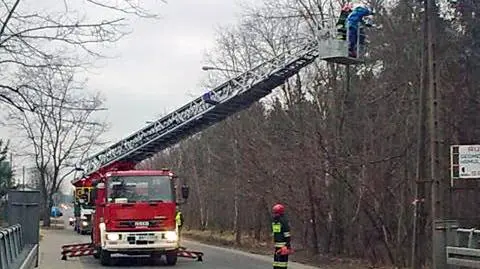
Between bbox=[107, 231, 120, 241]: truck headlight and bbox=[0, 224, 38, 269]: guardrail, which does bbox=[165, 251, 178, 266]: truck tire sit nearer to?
bbox=[107, 231, 120, 241]: truck headlight

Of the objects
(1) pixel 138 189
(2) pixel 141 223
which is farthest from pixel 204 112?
(2) pixel 141 223

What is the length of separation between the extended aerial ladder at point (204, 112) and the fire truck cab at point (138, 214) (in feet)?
9.48

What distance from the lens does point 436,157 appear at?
58.4 feet

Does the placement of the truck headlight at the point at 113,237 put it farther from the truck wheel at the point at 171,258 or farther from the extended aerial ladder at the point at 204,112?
the extended aerial ladder at the point at 204,112

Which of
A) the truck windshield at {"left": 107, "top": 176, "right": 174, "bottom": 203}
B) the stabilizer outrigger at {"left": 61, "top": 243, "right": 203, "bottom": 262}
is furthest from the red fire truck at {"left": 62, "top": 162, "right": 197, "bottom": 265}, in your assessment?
the stabilizer outrigger at {"left": 61, "top": 243, "right": 203, "bottom": 262}

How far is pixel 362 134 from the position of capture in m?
27.7

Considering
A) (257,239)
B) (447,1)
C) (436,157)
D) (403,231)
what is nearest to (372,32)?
(447,1)

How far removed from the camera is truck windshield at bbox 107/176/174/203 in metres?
24.7

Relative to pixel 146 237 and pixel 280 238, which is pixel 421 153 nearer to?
pixel 280 238

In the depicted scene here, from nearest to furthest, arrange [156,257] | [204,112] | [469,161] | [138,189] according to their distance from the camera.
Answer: [469,161]
[138,189]
[156,257]
[204,112]

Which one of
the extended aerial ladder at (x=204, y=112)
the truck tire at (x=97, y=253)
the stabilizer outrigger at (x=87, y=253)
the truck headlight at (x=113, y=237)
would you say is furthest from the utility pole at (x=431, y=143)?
the truck tire at (x=97, y=253)

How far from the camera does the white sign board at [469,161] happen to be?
53.2 ft

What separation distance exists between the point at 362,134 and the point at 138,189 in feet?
25.3

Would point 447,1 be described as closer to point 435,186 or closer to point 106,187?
point 435,186
